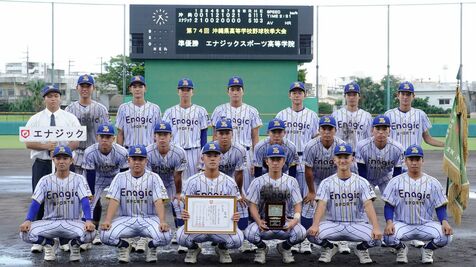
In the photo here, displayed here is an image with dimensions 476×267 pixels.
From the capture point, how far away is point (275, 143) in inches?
334

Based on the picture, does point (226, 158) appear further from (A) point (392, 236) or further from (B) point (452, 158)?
(B) point (452, 158)

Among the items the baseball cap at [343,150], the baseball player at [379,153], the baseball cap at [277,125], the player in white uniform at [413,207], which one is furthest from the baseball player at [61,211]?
the baseball player at [379,153]

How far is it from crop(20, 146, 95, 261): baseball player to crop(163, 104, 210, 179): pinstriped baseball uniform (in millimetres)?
1905

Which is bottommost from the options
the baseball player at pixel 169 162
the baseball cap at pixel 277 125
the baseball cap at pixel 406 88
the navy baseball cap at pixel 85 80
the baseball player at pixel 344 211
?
the baseball player at pixel 344 211

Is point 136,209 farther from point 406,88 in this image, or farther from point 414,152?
point 406,88

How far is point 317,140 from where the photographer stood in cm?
859

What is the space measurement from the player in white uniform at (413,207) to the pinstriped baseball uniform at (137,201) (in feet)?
8.27

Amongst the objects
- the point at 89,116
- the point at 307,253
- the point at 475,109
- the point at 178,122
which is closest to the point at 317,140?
the point at 307,253

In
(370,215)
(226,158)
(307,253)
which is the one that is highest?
(226,158)

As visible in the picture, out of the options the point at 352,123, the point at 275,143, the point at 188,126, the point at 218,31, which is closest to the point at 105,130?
the point at 188,126

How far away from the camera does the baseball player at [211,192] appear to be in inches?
298

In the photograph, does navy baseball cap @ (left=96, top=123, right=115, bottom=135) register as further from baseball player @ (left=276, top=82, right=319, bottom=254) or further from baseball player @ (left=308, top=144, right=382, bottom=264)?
baseball player @ (left=308, top=144, right=382, bottom=264)

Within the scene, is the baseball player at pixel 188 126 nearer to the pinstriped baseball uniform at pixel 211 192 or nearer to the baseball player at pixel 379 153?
the pinstriped baseball uniform at pixel 211 192

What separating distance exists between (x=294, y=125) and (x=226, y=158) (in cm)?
111
